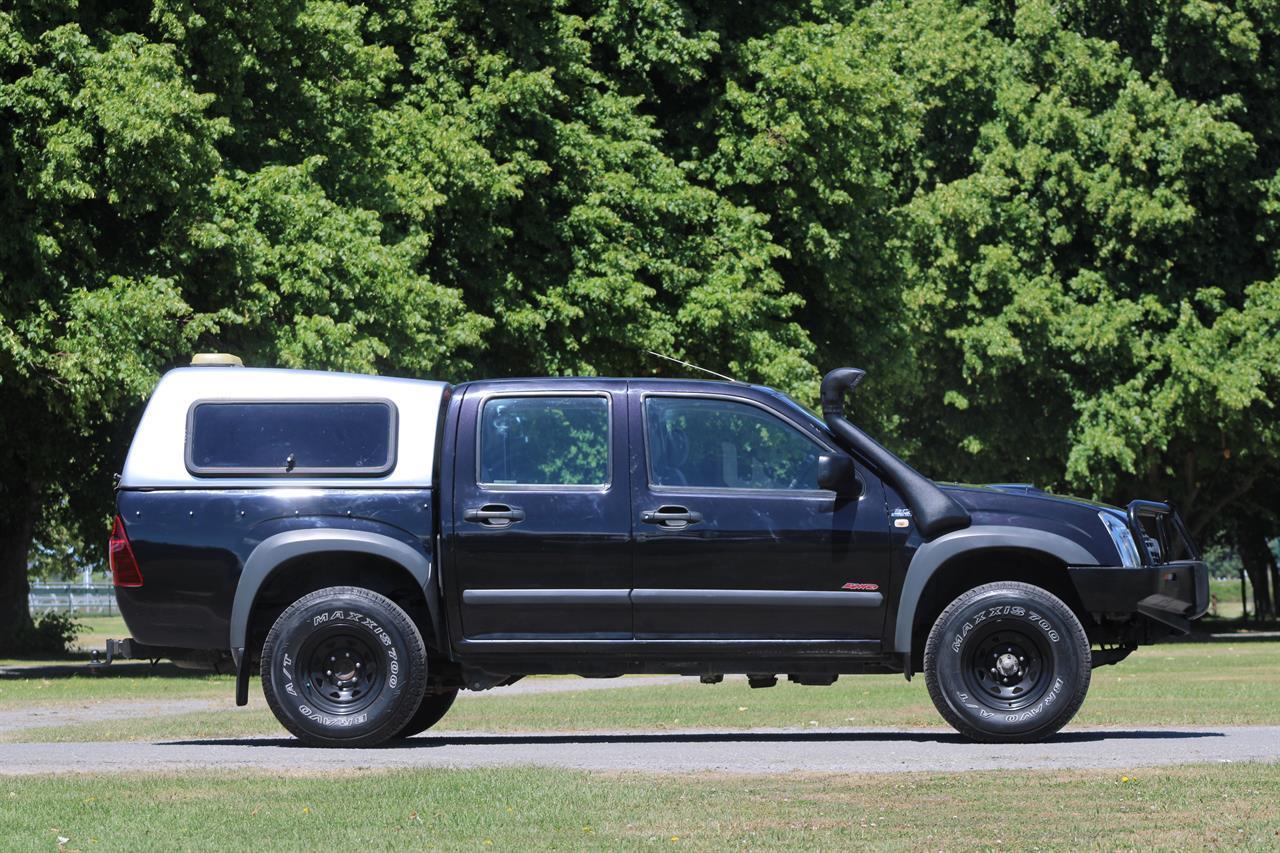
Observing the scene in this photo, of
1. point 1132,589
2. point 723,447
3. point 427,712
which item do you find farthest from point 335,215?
point 1132,589

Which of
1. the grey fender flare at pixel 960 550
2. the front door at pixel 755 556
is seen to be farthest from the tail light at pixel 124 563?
the grey fender flare at pixel 960 550

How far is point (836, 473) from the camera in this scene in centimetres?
1074

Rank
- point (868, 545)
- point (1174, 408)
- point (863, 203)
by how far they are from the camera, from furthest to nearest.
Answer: point (1174, 408) → point (863, 203) → point (868, 545)

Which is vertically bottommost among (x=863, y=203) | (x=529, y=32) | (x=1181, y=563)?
(x=1181, y=563)

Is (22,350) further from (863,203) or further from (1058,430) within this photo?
(1058,430)

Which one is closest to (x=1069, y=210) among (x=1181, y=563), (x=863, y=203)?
(x=863, y=203)

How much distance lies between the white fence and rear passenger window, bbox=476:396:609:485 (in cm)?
5894

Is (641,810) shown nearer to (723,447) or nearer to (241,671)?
(723,447)

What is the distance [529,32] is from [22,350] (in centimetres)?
932

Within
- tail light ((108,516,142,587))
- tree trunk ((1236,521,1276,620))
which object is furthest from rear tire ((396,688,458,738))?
tree trunk ((1236,521,1276,620))

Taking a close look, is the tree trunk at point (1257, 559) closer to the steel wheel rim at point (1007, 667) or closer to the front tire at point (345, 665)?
the steel wheel rim at point (1007, 667)

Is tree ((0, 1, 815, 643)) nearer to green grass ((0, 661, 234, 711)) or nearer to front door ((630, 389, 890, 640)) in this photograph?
green grass ((0, 661, 234, 711))

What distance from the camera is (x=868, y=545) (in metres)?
10.9

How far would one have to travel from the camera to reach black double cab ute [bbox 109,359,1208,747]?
10828 mm
